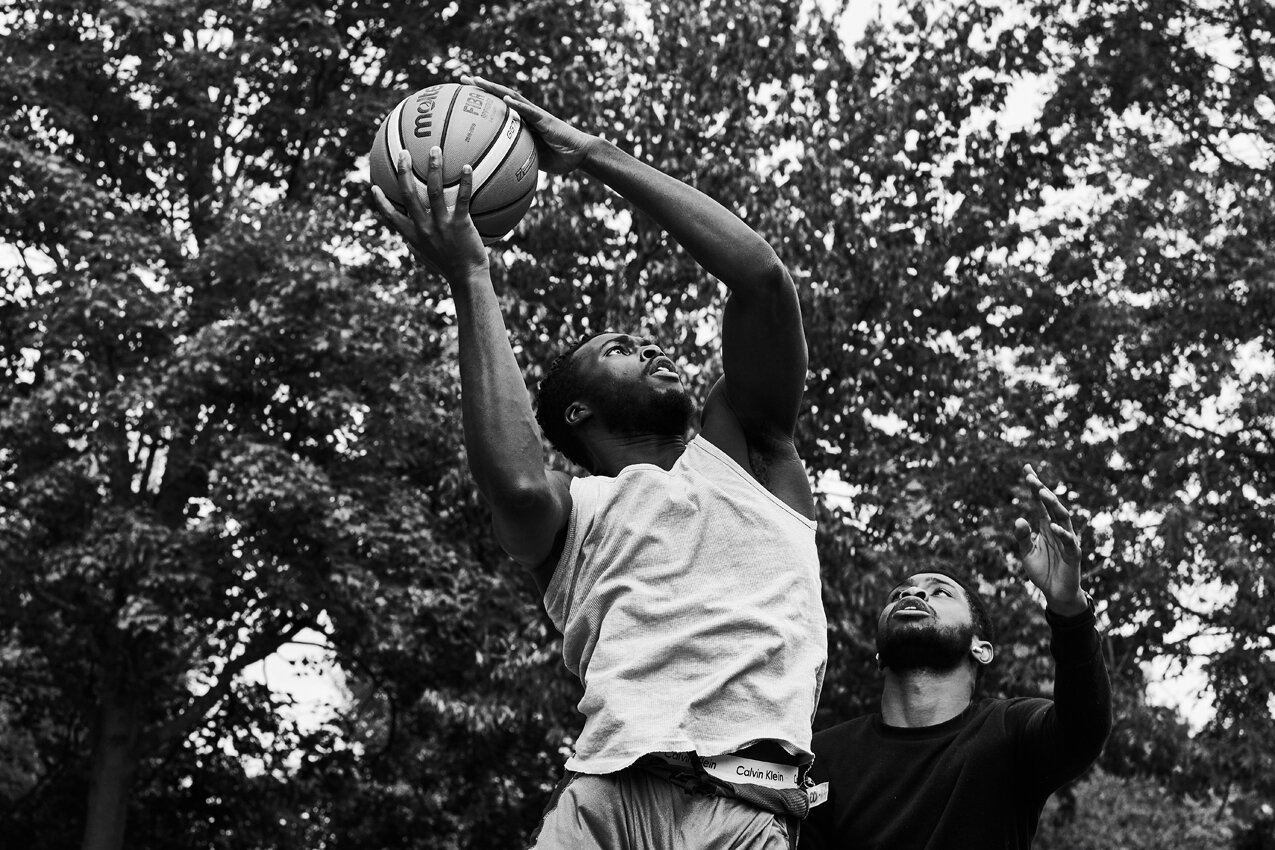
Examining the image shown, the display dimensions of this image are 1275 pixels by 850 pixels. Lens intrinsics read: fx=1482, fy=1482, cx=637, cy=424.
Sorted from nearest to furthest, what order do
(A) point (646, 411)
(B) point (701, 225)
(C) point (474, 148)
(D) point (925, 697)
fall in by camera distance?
(B) point (701, 225), (A) point (646, 411), (C) point (474, 148), (D) point (925, 697)

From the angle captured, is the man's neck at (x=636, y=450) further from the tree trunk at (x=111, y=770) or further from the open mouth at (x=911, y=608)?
the tree trunk at (x=111, y=770)

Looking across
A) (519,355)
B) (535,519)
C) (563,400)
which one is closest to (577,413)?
(563,400)

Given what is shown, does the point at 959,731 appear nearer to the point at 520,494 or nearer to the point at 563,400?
the point at 563,400

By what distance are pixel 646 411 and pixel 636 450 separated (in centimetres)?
9

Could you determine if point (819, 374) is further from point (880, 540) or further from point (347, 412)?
point (347, 412)

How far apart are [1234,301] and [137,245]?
11.7 meters

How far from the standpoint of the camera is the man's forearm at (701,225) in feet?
10.1

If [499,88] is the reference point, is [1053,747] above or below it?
below

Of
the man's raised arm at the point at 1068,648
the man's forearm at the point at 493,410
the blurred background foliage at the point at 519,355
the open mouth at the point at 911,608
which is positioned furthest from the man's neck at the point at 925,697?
the blurred background foliage at the point at 519,355

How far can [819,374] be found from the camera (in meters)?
15.7

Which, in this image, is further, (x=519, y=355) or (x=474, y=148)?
(x=519, y=355)

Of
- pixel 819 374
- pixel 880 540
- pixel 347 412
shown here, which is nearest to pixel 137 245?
pixel 347 412

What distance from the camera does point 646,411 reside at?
3309mm

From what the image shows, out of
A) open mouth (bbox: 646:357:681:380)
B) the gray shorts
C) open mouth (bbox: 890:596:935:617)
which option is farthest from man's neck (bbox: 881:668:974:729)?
the gray shorts
